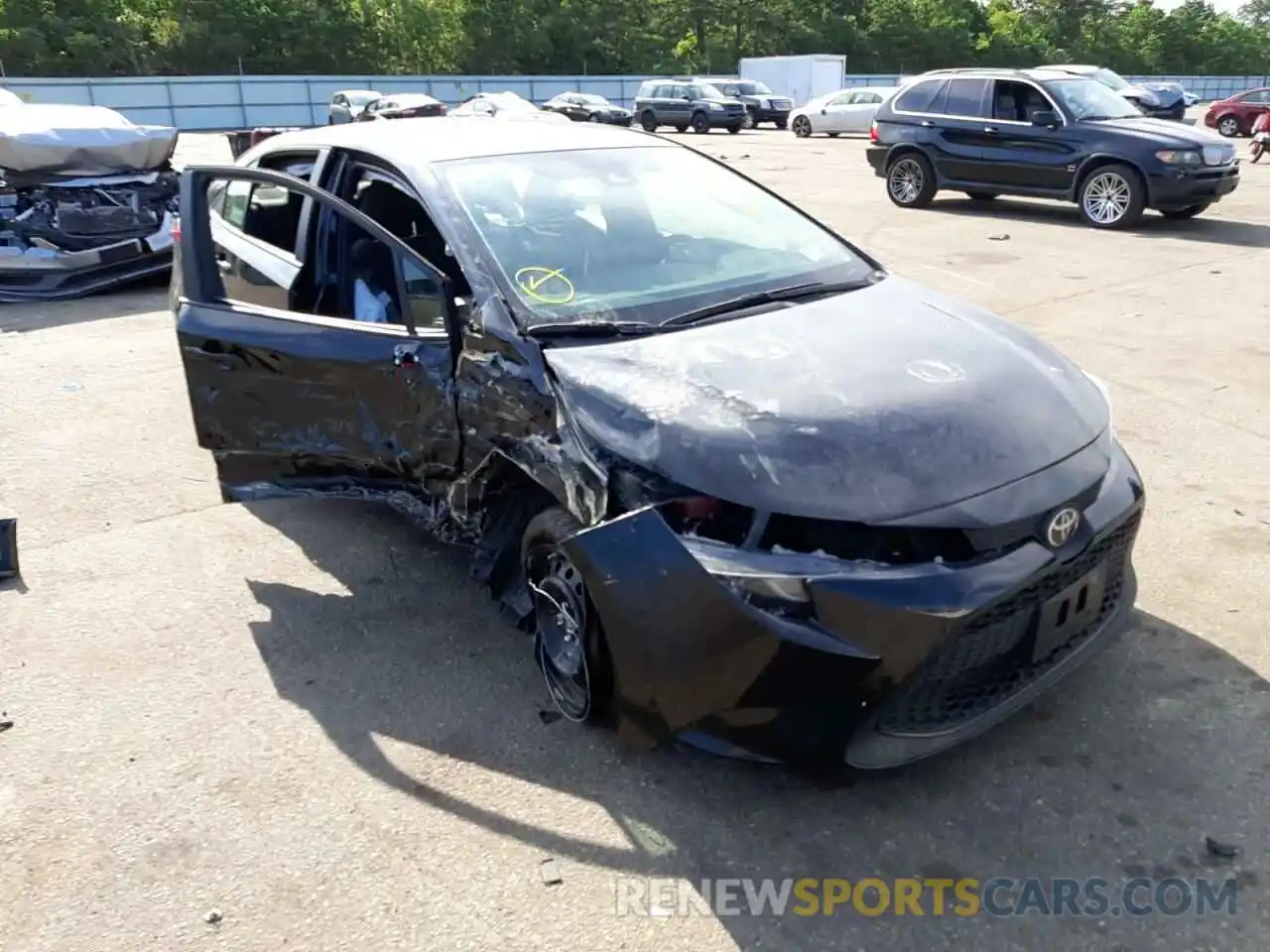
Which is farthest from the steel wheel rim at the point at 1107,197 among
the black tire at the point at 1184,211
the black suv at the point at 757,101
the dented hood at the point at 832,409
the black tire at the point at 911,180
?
the black suv at the point at 757,101

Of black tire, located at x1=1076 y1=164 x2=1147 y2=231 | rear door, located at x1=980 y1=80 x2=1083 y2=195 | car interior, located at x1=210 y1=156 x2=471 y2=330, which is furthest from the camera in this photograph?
rear door, located at x1=980 y1=80 x2=1083 y2=195

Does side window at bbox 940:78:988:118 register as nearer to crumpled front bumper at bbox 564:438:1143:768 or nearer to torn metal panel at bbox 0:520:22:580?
crumpled front bumper at bbox 564:438:1143:768

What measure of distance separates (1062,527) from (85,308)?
9.35 m

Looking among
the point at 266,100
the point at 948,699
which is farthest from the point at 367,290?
the point at 266,100

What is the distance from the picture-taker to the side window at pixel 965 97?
13.0 metres

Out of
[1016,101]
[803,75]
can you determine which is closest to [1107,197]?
[1016,101]

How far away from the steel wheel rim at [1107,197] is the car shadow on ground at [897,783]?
9679 mm

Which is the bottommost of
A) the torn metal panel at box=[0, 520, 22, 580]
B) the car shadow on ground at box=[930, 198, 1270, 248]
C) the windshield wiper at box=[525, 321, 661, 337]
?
the torn metal panel at box=[0, 520, 22, 580]

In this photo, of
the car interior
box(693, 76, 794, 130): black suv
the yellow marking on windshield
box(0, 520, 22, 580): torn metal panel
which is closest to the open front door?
the car interior

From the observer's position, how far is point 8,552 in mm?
4195

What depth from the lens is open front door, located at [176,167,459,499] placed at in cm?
342

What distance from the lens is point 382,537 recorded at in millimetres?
4500

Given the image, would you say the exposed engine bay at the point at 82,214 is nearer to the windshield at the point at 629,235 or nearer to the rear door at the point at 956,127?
A: the windshield at the point at 629,235

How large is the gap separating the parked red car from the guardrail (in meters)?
28.4
